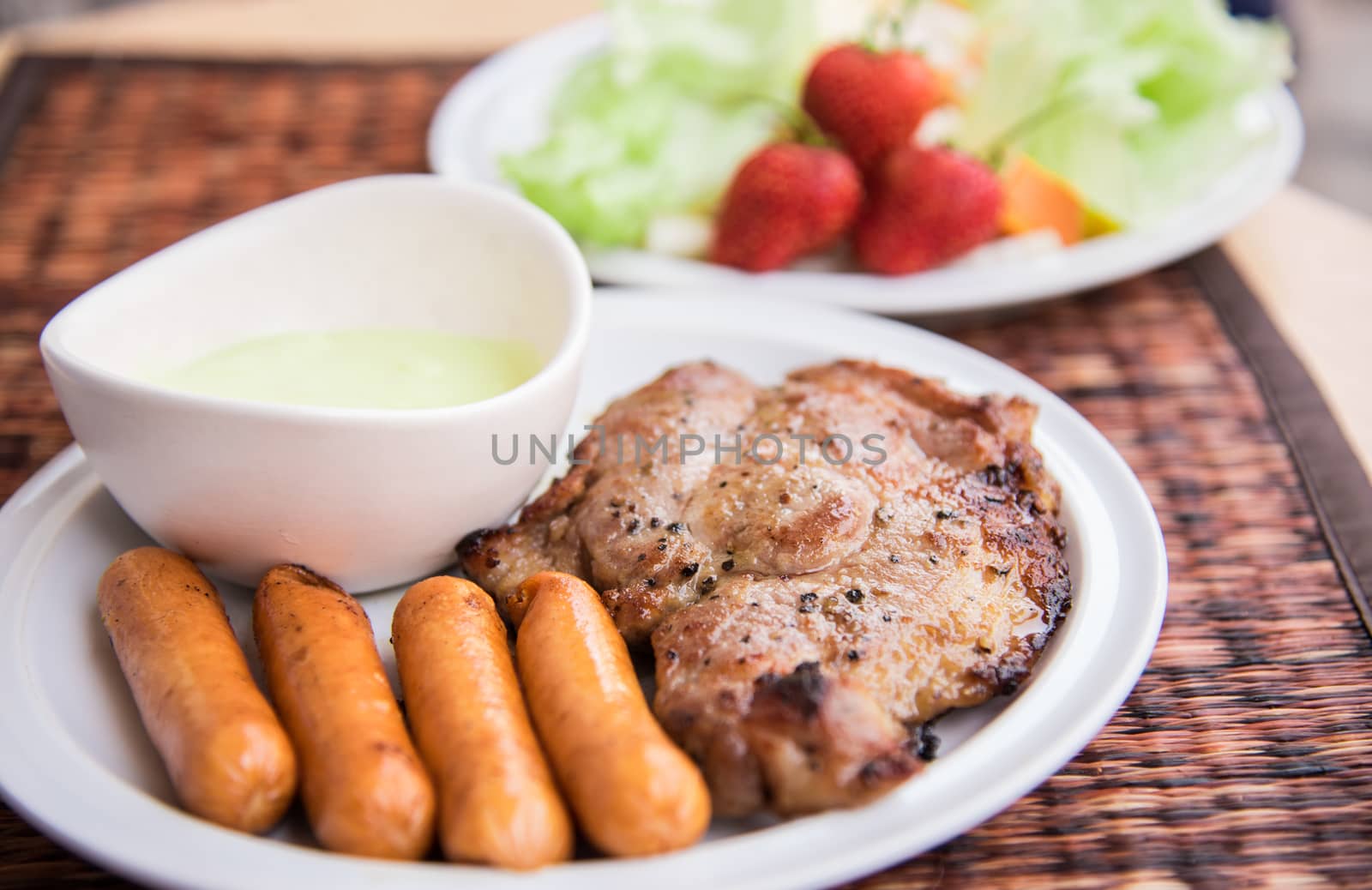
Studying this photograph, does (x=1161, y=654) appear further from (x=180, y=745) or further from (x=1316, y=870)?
(x=180, y=745)

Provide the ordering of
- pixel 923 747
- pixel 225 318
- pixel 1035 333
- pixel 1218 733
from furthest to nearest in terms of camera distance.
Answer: pixel 1035 333, pixel 225 318, pixel 1218 733, pixel 923 747

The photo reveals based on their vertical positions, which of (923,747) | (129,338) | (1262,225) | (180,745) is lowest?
(1262,225)

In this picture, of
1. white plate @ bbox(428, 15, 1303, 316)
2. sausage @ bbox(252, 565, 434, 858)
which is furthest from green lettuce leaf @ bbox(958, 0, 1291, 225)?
sausage @ bbox(252, 565, 434, 858)

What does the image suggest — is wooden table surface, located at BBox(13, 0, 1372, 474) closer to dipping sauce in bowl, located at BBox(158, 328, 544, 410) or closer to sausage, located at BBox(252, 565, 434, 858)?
dipping sauce in bowl, located at BBox(158, 328, 544, 410)

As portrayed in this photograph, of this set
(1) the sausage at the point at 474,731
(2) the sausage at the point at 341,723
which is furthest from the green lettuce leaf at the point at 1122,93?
(2) the sausage at the point at 341,723

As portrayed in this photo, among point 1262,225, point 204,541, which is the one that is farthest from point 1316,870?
point 1262,225

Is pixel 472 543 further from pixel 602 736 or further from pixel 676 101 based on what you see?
pixel 676 101
